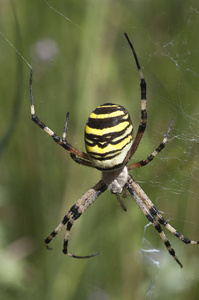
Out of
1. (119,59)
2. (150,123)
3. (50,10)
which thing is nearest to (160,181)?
(150,123)

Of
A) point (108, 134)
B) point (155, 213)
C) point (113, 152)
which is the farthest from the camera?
point (155, 213)

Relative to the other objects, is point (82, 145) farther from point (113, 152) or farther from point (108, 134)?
point (108, 134)

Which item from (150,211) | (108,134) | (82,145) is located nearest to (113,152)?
(108,134)

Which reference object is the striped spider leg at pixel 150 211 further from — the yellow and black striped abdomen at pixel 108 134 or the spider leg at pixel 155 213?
the yellow and black striped abdomen at pixel 108 134

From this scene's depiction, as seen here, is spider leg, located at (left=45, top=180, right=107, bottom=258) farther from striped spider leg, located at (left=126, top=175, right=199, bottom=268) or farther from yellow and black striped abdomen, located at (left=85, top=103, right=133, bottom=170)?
yellow and black striped abdomen, located at (left=85, top=103, right=133, bottom=170)

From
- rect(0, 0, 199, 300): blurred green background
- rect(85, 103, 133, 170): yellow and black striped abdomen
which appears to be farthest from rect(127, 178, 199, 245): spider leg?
rect(85, 103, 133, 170): yellow and black striped abdomen

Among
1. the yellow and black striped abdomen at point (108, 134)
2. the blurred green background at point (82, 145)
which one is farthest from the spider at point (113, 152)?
the blurred green background at point (82, 145)
